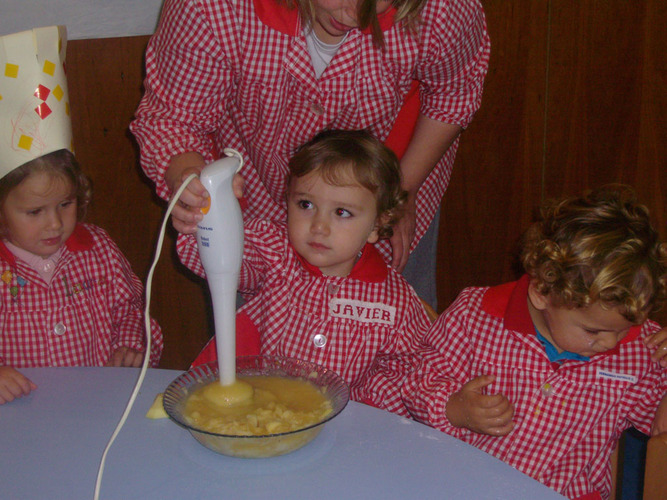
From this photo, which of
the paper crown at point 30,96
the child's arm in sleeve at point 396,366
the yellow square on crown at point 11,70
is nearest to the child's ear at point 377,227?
the child's arm in sleeve at point 396,366

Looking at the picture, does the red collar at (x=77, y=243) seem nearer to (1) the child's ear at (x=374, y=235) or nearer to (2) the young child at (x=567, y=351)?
(1) the child's ear at (x=374, y=235)

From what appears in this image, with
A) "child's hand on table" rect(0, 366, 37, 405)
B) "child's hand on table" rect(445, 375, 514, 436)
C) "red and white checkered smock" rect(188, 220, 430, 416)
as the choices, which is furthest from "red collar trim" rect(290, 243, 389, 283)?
"child's hand on table" rect(0, 366, 37, 405)

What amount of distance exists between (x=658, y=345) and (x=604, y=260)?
0.21 meters

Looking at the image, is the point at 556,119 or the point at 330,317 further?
the point at 556,119

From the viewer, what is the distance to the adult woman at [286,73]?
1299mm

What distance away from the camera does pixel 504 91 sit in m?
2.19

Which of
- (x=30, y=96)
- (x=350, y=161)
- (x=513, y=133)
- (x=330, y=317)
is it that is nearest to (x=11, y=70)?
(x=30, y=96)

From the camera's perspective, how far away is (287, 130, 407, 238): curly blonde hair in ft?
4.66

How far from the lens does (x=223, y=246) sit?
37.5 inches

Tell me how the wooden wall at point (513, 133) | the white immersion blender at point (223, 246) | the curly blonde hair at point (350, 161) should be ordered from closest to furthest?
1. the white immersion blender at point (223, 246)
2. the curly blonde hair at point (350, 161)
3. the wooden wall at point (513, 133)

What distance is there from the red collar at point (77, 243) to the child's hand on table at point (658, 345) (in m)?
1.22

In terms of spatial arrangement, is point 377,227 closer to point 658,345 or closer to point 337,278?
point 337,278

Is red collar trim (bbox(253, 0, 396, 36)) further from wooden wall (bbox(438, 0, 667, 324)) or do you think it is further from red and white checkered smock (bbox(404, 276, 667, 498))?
wooden wall (bbox(438, 0, 667, 324))

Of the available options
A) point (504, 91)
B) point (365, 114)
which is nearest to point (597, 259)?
point (365, 114)
